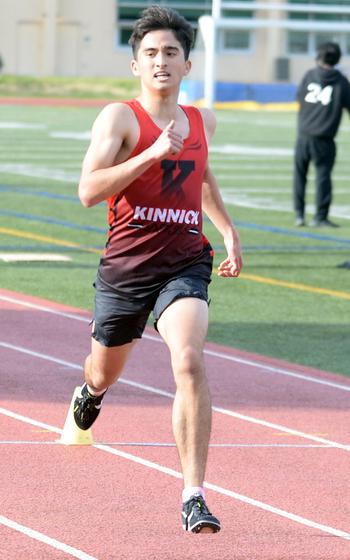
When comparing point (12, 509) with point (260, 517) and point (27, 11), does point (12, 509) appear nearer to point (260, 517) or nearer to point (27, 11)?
point (260, 517)

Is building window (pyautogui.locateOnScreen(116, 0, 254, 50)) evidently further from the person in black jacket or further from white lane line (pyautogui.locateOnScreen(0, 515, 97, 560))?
white lane line (pyautogui.locateOnScreen(0, 515, 97, 560))

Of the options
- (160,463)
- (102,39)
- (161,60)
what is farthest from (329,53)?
(102,39)

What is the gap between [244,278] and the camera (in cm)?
1484

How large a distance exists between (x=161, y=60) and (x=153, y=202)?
62cm

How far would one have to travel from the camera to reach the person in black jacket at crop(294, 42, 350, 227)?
18.7 meters

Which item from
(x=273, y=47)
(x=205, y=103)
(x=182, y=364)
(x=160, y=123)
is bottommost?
(x=182, y=364)

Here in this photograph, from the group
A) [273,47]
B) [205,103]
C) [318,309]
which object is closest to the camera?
[318,309]

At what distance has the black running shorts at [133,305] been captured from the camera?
21.7 feet

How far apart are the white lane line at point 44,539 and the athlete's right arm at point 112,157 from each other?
140 centimetres

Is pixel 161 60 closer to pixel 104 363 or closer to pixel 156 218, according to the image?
pixel 156 218

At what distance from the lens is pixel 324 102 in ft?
61.6

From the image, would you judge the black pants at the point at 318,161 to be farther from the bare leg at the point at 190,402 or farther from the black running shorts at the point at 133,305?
the bare leg at the point at 190,402

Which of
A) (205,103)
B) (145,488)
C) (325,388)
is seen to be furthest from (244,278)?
(205,103)

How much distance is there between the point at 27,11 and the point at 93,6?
346 centimetres
